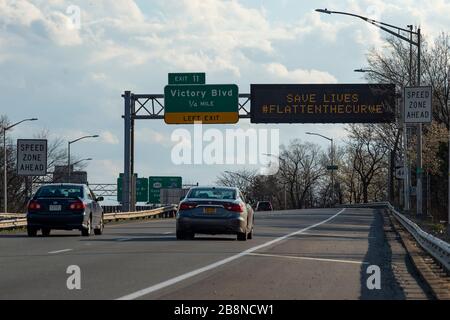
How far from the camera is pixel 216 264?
17.3 m

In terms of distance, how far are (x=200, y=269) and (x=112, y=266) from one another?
1673 mm

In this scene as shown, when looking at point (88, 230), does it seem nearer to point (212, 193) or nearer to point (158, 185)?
point (212, 193)

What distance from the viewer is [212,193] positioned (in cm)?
2591

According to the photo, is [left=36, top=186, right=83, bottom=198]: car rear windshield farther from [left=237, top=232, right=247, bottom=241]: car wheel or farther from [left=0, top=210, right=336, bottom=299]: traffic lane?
[left=237, top=232, right=247, bottom=241]: car wheel

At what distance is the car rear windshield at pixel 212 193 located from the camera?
25.7 metres

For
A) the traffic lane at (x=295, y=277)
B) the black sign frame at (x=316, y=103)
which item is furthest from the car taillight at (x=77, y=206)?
the black sign frame at (x=316, y=103)

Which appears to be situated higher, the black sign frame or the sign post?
the black sign frame

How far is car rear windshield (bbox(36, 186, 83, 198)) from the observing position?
27.2m

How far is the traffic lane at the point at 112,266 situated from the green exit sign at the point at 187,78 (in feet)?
90.3

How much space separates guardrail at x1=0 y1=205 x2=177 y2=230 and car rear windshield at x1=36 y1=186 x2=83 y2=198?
5230 mm

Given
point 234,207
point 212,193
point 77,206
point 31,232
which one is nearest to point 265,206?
point 31,232

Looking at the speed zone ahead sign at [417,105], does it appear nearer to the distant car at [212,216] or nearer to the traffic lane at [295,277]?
the distant car at [212,216]

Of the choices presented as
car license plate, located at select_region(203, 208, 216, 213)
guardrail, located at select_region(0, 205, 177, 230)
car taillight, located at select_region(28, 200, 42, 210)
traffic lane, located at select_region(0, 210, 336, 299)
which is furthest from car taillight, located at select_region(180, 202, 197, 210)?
guardrail, located at select_region(0, 205, 177, 230)
